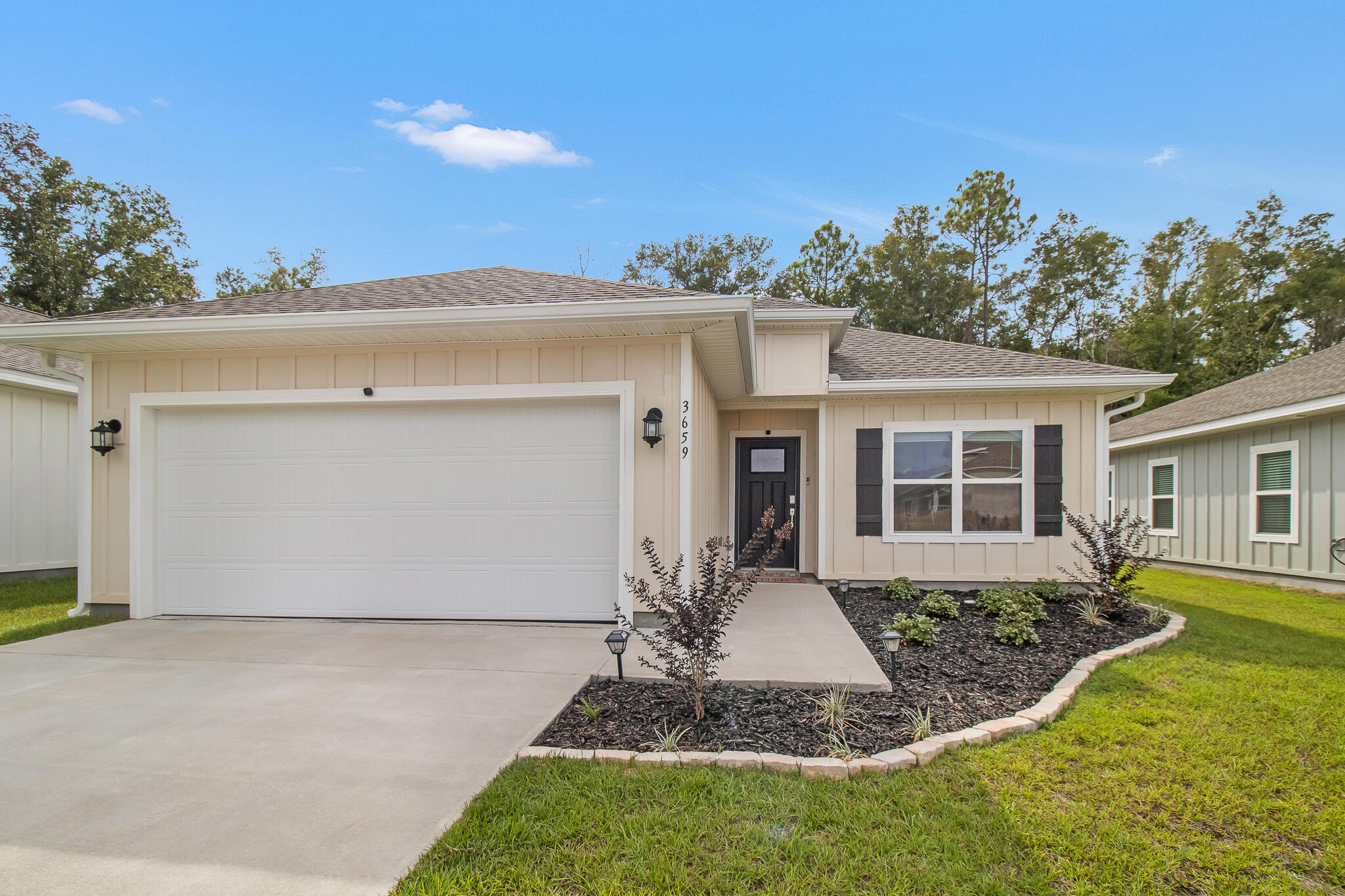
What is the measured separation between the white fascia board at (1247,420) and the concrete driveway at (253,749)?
8.94 metres

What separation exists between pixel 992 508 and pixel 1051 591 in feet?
4.04

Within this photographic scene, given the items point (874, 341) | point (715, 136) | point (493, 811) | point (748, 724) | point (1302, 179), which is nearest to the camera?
point (493, 811)

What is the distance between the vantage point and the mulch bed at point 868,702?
2.99m

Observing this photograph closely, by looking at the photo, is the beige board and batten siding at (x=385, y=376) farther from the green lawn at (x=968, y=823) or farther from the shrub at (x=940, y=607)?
the green lawn at (x=968, y=823)

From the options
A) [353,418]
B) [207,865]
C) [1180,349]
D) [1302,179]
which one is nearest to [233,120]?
[353,418]

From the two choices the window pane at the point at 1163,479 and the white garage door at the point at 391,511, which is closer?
the white garage door at the point at 391,511

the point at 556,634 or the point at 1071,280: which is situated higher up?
the point at 1071,280

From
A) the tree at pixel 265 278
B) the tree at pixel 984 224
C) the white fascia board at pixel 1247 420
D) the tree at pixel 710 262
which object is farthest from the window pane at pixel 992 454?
the tree at pixel 265 278

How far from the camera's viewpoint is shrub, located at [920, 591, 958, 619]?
5.81 meters

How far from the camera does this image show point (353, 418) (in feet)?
18.5

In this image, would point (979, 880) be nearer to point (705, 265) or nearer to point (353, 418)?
point (353, 418)

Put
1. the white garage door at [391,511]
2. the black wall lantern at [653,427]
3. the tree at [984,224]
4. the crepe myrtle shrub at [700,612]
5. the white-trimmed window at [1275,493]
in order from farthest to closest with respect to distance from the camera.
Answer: the tree at [984,224]
the white-trimmed window at [1275,493]
the white garage door at [391,511]
the black wall lantern at [653,427]
the crepe myrtle shrub at [700,612]

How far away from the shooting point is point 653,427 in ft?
16.6

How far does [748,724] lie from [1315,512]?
902 cm
